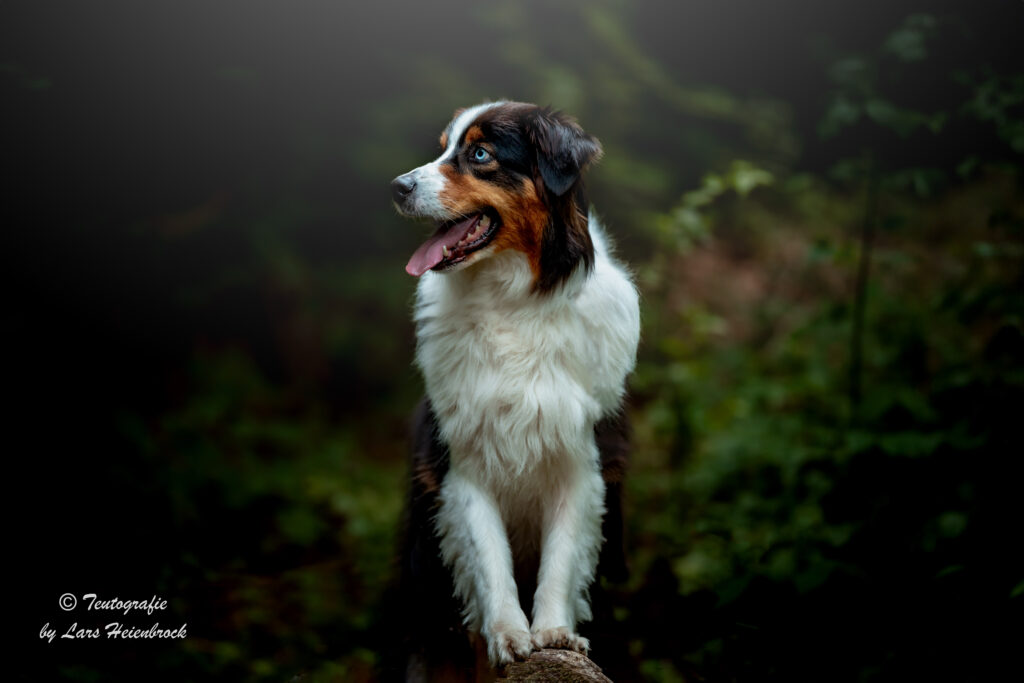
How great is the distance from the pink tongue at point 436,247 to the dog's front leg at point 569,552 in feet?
2.90

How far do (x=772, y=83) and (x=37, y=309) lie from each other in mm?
5633

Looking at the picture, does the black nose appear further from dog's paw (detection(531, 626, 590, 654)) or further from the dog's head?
dog's paw (detection(531, 626, 590, 654))

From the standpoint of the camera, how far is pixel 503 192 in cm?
268

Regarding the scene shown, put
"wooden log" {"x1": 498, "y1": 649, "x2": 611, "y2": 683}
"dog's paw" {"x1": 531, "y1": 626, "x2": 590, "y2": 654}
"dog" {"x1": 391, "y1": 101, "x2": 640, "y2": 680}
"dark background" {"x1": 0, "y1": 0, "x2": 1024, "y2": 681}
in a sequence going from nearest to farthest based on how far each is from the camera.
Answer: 1. "wooden log" {"x1": 498, "y1": 649, "x2": 611, "y2": 683}
2. "dog's paw" {"x1": 531, "y1": 626, "x2": 590, "y2": 654}
3. "dog" {"x1": 391, "y1": 101, "x2": 640, "y2": 680}
4. "dark background" {"x1": 0, "y1": 0, "x2": 1024, "y2": 681}

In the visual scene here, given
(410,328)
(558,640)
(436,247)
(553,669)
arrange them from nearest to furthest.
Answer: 1. (553,669)
2. (558,640)
3. (436,247)
4. (410,328)

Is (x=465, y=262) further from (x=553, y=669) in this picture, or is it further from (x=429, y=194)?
(x=553, y=669)

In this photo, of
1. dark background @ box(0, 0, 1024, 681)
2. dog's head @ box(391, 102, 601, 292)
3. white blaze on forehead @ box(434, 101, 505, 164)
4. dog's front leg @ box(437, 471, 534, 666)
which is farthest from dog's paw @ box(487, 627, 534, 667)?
white blaze on forehead @ box(434, 101, 505, 164)

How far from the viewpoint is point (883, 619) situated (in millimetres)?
3189

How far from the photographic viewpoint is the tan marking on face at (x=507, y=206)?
2.65 metres

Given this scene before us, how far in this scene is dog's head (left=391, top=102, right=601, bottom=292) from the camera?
2.65m

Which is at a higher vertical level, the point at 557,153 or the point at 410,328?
the point at 410,328

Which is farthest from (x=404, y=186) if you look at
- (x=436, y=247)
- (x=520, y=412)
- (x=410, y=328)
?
(x=410, y=328)

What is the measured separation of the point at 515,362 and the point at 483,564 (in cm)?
68

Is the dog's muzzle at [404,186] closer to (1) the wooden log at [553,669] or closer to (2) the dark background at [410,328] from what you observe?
(1) the wooden log at [553,669]
